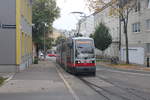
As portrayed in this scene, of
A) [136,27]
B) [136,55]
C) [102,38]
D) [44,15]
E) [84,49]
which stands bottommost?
[136,55]

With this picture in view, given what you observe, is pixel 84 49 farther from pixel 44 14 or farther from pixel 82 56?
pixel 44 14

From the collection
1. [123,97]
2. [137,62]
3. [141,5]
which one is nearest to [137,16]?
[141,5]

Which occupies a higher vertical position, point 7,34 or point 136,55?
point 7,34

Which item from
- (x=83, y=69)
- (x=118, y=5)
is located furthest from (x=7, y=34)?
(x=118, y=5)

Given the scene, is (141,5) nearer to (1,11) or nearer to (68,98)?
(1,11)

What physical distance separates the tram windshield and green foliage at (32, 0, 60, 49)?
98.5 feet

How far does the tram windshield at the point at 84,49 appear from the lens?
22.9 metres

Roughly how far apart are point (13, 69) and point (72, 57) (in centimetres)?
479

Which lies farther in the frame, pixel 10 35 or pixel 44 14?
pixel 44 14

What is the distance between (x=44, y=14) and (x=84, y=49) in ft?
102

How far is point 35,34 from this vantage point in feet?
183

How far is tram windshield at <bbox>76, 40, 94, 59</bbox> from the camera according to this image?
Result: 22.9 m

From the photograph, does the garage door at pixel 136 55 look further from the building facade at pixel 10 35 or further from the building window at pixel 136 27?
the building facade at pixel 10 35

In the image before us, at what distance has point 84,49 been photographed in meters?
23.2
